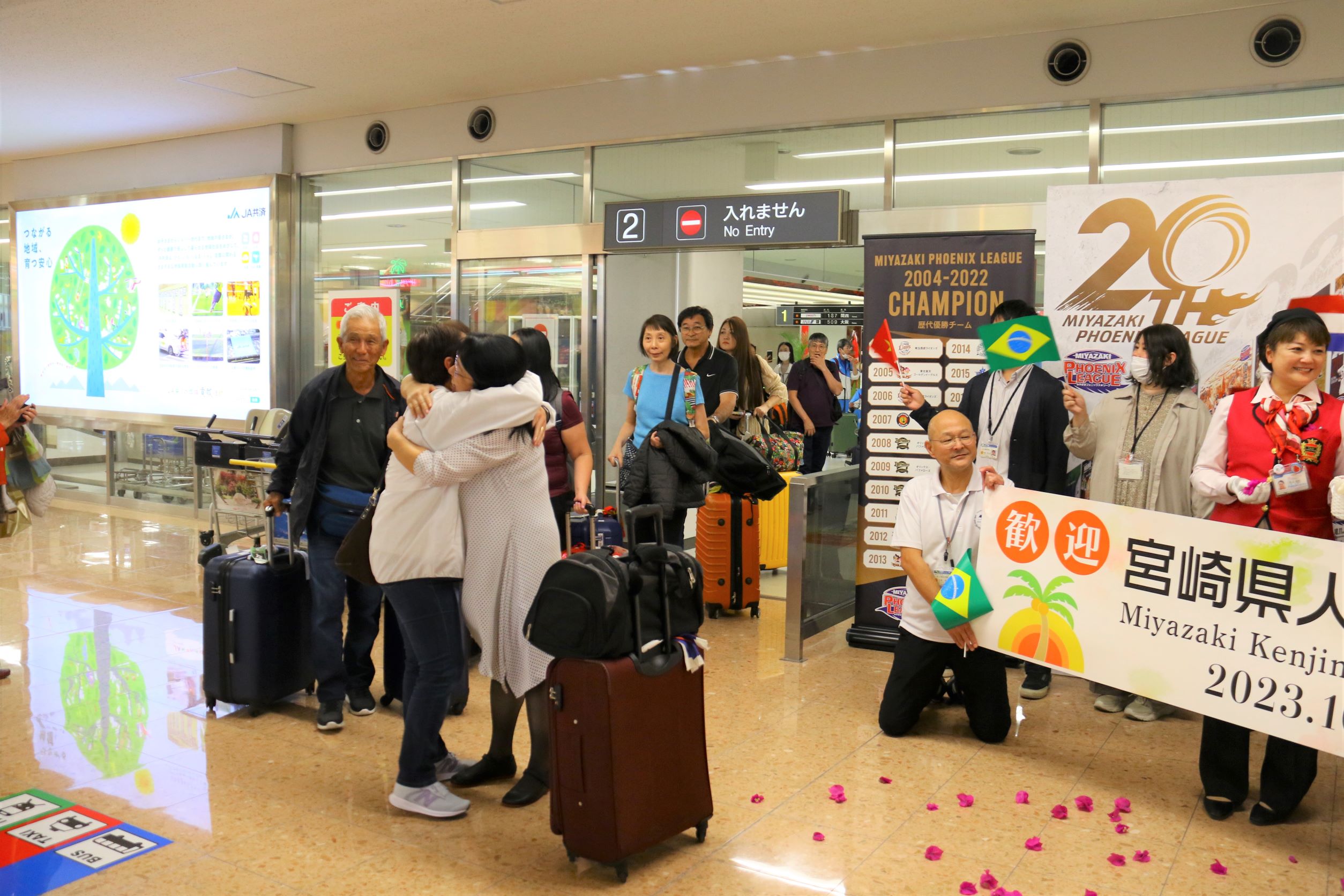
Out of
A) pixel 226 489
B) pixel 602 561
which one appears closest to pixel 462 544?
pixel 602 561

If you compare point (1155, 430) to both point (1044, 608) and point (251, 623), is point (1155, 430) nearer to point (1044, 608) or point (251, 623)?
point (1044, 608)

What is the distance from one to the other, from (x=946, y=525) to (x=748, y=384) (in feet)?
9.53

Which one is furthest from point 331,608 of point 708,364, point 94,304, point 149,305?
point 94,304

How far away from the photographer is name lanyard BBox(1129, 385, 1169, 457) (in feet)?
14.7

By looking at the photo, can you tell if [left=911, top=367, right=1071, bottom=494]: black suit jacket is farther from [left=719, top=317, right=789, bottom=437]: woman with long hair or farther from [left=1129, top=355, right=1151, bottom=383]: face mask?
[left=719, top=317, right=789, bottom=437]: woman with long hair

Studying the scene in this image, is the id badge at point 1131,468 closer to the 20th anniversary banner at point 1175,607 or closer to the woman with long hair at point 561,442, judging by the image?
the 20th anniversary banner at point 1175,607

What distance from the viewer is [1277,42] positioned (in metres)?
5.61

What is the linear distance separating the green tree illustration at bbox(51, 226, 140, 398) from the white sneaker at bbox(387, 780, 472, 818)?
853 cm

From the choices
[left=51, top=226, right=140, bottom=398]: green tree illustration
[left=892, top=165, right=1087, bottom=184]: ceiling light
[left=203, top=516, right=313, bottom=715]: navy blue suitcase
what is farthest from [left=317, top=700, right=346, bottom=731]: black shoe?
[left=51, top=226, right=140, bottom=398]: green tree illustration

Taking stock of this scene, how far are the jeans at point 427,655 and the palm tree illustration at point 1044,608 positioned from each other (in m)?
2.09

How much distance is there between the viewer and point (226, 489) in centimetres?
641

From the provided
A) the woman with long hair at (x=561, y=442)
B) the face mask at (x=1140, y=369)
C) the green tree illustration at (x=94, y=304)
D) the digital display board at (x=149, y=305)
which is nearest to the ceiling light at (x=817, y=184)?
the woman with long hair at (x=561, y=442)

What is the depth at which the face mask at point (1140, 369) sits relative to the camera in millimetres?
4430

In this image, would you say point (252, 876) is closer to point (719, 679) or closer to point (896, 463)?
point (719, 679)
